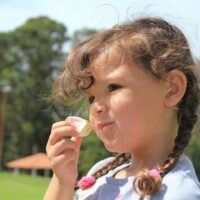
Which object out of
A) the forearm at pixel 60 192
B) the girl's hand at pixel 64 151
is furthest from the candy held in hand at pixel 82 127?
the forearm at pixel 60 192

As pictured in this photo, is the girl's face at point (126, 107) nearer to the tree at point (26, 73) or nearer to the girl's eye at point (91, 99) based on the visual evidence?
the girl's eye at point (91, 99)

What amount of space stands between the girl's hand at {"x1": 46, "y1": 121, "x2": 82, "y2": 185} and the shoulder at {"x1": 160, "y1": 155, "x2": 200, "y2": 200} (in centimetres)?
37

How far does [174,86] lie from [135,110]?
0.19 meters

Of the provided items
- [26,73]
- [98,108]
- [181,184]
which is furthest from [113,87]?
[26,73]

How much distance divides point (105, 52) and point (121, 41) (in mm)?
71

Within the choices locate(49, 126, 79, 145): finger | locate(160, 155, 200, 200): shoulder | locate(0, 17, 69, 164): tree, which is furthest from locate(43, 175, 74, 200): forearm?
locate(0, 17, 69, 164): tree

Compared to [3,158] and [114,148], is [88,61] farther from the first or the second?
[3,158]

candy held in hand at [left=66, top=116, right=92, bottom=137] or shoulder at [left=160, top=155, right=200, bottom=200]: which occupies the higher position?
candy held in hand at [left=66, top=116, right=92, bottom=137]

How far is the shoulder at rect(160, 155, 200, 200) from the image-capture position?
1.79m

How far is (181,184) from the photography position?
1822 mm

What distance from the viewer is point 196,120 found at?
7.04 ft

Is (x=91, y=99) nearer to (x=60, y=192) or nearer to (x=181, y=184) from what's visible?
(x=60, y=192)

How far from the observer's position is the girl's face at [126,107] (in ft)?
6.42

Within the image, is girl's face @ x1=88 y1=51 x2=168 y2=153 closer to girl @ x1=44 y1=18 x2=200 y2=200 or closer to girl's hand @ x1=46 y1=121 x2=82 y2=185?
girl @ x1=44 y1=18 x2=200 y2=200
